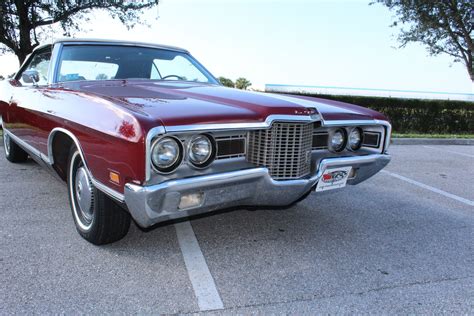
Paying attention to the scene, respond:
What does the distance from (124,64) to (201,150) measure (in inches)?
71.9

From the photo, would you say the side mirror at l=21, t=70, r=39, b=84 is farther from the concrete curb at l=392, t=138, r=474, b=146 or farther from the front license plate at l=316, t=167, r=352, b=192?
the concrete curb at l=392, t=138, r=474, b=146

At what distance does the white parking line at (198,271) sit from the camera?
2.17 metres

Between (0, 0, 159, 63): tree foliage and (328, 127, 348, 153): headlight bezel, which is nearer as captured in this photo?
(328, 127, 348, 153): headlight bezel

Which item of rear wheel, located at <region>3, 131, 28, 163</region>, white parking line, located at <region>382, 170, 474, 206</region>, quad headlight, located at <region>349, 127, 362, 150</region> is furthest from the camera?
rear wheel, located at <region>3, 131, 28, 163</region>

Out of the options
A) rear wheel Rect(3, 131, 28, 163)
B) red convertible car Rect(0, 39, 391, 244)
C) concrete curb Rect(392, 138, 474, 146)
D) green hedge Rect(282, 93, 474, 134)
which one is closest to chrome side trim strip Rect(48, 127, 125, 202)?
red convertible car Rect(0, 39, 391, 244)

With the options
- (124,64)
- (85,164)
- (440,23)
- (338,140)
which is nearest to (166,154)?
(85,164)

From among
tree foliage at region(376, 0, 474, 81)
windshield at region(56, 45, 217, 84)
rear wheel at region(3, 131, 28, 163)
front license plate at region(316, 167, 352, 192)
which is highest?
tree foliage at region(376, 0, 474, 81)

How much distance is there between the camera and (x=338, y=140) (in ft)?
10.1

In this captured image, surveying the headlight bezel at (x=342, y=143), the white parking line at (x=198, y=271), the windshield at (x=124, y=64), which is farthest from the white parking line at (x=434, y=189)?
the white parking line at (x=198, y=271)

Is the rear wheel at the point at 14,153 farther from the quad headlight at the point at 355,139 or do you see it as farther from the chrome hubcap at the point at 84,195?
the quad headlight at the point at 355,139

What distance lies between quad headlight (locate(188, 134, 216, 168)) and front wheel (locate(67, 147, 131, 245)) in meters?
0.66

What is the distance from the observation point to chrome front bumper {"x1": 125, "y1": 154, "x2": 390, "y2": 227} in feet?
6.83

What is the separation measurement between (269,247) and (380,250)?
2.63ft

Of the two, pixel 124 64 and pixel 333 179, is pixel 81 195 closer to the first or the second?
pixel 124 64
